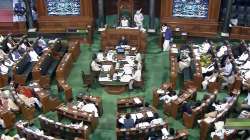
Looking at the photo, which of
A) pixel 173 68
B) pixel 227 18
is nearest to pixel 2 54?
pixel 173 68

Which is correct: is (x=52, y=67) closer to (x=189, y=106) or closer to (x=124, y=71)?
(x=124, y=71)

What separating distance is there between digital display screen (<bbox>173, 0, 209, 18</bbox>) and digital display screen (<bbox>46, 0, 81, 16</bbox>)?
546 cm

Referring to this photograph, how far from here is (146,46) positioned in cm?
2067

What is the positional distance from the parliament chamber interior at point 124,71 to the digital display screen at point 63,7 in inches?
2.2

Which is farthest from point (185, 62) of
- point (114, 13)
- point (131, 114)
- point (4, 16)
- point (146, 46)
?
point (4, 16)

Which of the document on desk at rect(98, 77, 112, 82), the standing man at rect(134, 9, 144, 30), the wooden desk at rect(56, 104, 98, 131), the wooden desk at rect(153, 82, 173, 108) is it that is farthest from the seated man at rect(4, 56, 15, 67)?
the standing man at rect(134, 9, 144, 30)

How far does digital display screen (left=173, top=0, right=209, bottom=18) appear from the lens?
2091cm

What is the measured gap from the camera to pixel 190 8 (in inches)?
832

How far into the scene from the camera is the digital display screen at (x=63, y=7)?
21.5 m

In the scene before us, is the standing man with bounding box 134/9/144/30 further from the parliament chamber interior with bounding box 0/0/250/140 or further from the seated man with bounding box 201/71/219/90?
the seated man with bounding box 201/71/219/90

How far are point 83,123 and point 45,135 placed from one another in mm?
1534

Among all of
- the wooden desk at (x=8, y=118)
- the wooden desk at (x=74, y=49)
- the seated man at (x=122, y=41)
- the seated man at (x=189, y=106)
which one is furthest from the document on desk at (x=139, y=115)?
the wooden desk at (x=74, y=49)

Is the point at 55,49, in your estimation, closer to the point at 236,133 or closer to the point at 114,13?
the point at 114,13

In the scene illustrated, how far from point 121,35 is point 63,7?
4.16 meters
